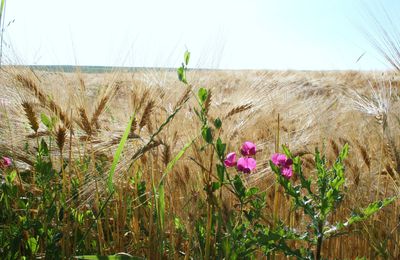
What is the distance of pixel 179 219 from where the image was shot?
1.26 meters

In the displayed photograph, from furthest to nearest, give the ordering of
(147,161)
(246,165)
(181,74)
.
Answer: (147,161) → (246,165) → (181,74)

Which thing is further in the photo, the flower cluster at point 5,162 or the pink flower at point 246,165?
the flower cluster at point 5,162

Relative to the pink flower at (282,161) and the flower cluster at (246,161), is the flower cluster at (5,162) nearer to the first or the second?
the flower cluster at (246,161)

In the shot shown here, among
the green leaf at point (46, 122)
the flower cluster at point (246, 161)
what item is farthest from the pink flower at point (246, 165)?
the green leaf at point (46, 122)

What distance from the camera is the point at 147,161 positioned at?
53.4 inches

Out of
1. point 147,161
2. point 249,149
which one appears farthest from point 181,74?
point 147,161

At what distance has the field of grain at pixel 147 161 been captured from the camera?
1.20m

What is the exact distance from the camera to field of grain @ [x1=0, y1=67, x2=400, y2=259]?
1195mm

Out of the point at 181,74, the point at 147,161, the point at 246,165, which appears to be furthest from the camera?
the point at 147,161

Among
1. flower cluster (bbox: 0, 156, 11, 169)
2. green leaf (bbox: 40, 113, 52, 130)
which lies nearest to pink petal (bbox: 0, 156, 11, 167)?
flower cluster (bbox: 0, 156, 11, 169)

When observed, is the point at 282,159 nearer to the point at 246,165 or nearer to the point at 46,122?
the point at 246,165

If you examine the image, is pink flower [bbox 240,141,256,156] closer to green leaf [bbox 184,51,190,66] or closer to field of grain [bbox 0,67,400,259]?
field of grain [bbox 0,67,400,259]

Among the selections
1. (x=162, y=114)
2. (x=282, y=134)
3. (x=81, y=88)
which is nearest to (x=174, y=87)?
(x=162, y=114)

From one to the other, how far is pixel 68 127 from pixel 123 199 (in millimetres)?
241
